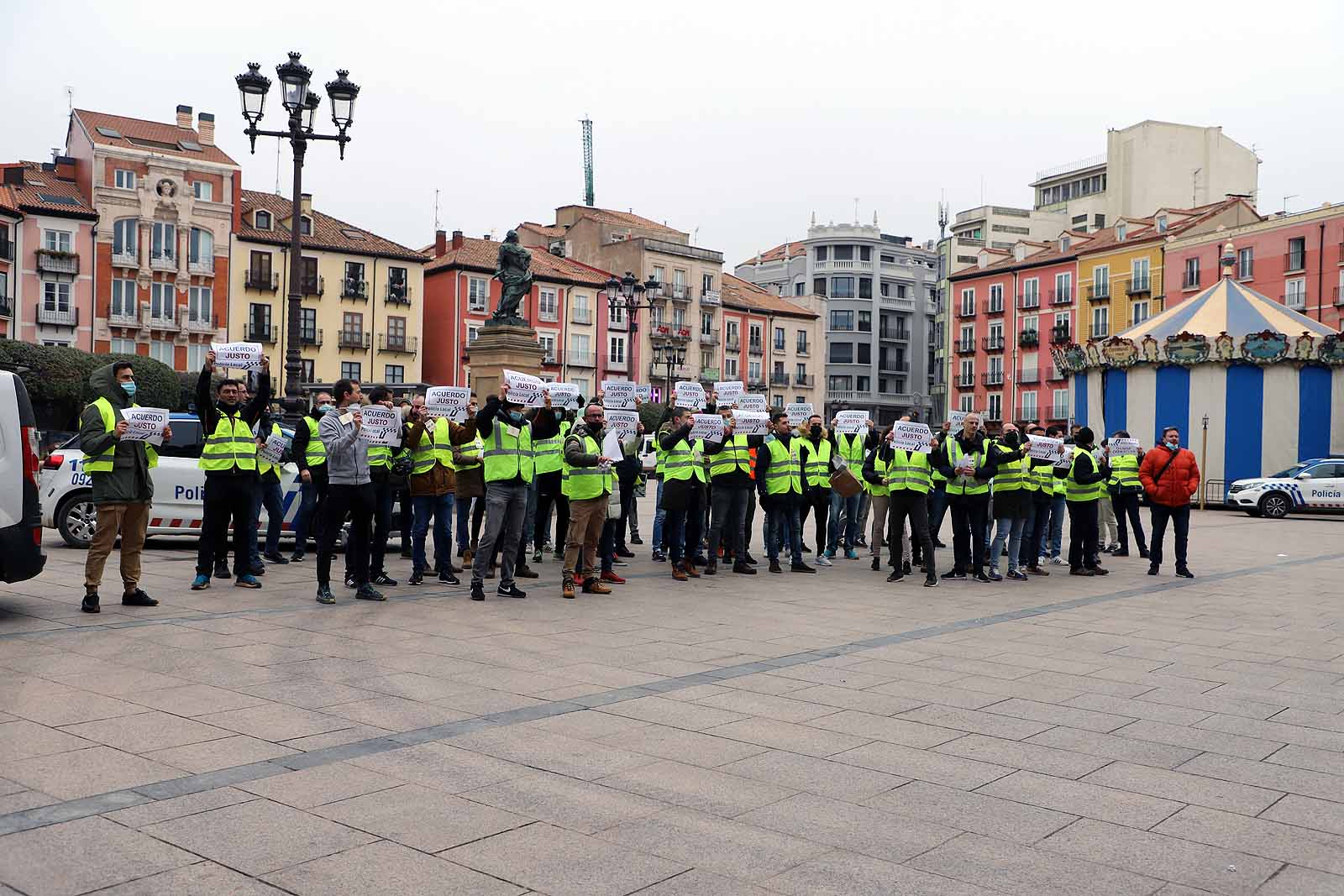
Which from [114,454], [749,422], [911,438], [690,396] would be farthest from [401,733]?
[690,396]

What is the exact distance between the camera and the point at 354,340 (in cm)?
6284

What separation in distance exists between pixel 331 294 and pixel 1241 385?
4434 centimetres

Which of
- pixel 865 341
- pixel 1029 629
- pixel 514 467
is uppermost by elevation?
pixel 865 341

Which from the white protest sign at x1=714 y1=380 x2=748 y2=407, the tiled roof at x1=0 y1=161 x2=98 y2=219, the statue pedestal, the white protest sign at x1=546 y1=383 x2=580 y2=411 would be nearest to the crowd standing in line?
the white protest sign at x1=546 y1=383 x2=580 y2=411

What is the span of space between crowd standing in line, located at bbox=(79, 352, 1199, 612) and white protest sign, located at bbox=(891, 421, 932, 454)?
Result: 0.12 meters

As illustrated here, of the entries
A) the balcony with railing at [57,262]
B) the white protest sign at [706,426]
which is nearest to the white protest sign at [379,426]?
the white protest sign at [706,426]

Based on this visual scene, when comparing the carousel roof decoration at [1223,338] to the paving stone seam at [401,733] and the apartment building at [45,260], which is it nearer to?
the paving stone seam at [401,733]

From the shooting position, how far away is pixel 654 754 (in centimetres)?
561

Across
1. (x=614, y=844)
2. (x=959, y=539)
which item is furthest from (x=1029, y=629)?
(x=614, y=844)

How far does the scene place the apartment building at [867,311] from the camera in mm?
92062

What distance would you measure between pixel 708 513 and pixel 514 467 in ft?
15.0

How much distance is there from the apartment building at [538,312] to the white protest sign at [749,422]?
5110 centimetres

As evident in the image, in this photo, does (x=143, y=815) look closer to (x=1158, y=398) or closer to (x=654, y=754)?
(x=654, y=754)

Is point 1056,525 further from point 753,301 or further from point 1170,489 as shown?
point 753,301
